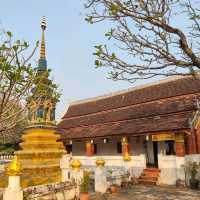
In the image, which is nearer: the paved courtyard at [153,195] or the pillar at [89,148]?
the paved courtyard at [153,195]

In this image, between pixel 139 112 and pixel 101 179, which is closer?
pixel 101 179

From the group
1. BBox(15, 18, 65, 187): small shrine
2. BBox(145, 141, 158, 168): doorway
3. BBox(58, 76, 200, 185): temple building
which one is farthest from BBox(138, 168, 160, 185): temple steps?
BBox(15, 18, 65, 187): small shrine

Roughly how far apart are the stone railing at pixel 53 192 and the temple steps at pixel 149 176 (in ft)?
22.7

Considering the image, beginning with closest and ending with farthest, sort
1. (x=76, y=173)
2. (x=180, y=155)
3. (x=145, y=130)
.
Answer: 1. (x=76, y=173)
2. (x=180, y=155)
3. (x=145, y=130)

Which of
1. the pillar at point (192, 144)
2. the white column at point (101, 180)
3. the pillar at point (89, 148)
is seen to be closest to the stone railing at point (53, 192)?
the white column at point (101, 180)

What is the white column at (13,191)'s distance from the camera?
8117 millimetres

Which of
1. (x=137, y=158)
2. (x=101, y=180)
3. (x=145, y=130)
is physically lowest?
(x=101, y=180)

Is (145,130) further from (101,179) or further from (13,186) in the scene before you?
(13,186)

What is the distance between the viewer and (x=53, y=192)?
9.66 meters

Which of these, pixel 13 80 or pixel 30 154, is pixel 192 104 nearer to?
pixel 30 154

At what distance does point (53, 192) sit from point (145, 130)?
28.9 ft

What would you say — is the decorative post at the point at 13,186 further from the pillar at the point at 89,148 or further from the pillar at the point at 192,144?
the pillar at the point at 89,148

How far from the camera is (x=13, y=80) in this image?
581cm

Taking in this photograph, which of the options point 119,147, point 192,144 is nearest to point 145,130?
point 192,144
